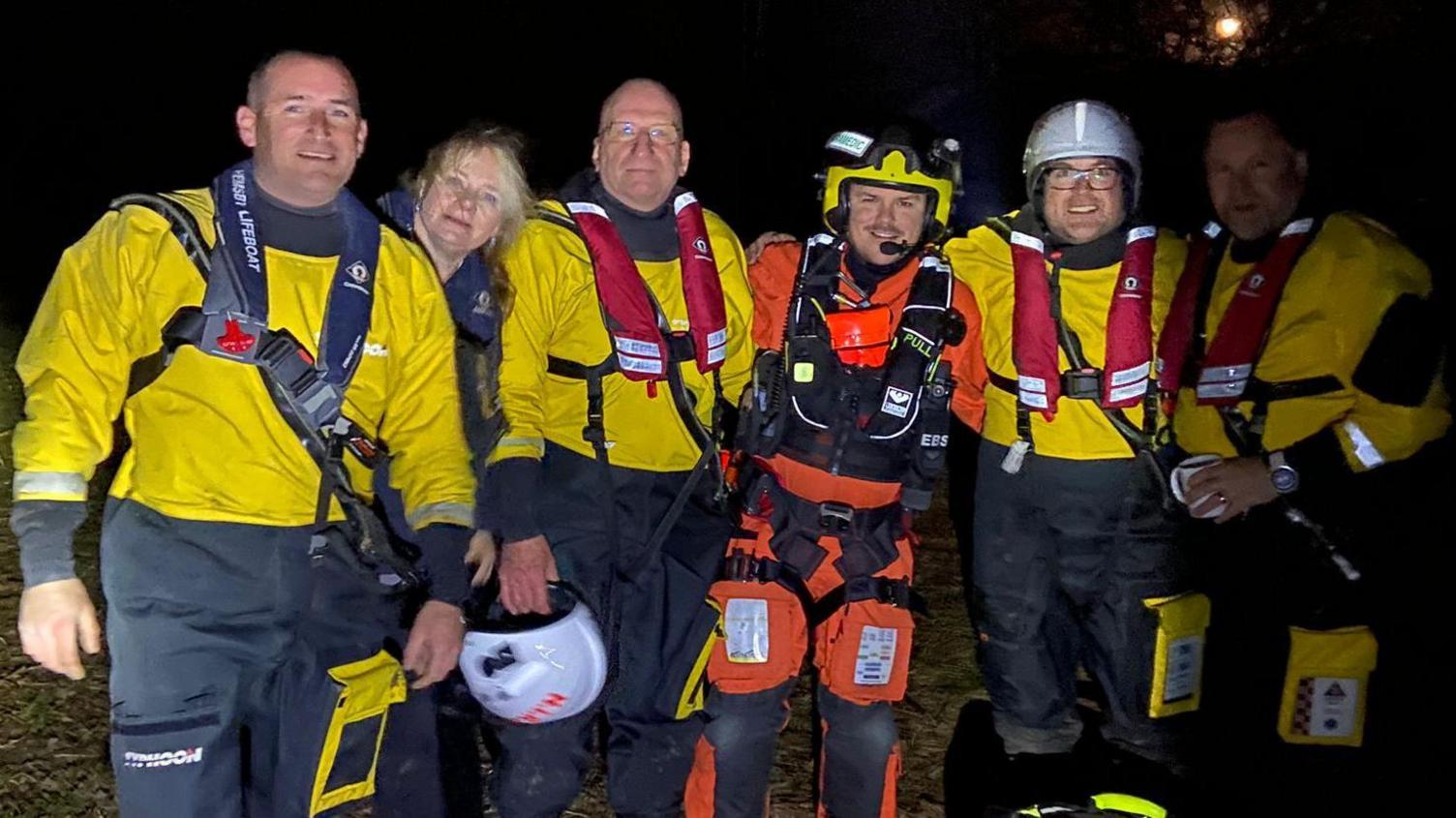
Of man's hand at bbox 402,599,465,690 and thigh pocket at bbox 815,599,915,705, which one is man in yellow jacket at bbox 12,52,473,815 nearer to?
man's hand at bbox 402,599,465,690

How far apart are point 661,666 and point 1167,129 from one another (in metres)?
11.0

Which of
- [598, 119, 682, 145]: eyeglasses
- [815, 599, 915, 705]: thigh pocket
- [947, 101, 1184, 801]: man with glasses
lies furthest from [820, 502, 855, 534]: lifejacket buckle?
[598, 119, 682, 145]: eyeglasses

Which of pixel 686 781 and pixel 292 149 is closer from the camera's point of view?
pixel 292 149

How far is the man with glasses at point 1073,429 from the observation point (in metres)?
4.20

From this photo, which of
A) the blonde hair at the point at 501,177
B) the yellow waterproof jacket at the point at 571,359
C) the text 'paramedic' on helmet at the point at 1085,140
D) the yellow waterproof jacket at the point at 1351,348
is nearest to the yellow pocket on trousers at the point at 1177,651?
the yellow waterproof jacket at the point at 1351,348

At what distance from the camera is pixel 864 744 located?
13.2ft

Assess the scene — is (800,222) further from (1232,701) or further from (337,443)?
(337,443)

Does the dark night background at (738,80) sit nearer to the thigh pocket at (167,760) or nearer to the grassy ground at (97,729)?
the grassy ground at (97,729)

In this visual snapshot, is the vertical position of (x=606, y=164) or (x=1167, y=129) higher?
(x=1167, y=129)

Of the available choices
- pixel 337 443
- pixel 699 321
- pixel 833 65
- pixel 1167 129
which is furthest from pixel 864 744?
pixel 833 65

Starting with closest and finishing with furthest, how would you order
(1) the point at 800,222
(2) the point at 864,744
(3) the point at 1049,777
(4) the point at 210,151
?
(2) the point at 864,744, (3) the point at 1049,777, (1) the point at 800,222, (4) the point at 210,151

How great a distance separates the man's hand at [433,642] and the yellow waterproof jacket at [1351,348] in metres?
2.95

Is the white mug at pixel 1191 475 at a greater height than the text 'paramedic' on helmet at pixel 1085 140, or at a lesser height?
lesser

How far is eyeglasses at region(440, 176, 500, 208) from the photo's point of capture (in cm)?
422
